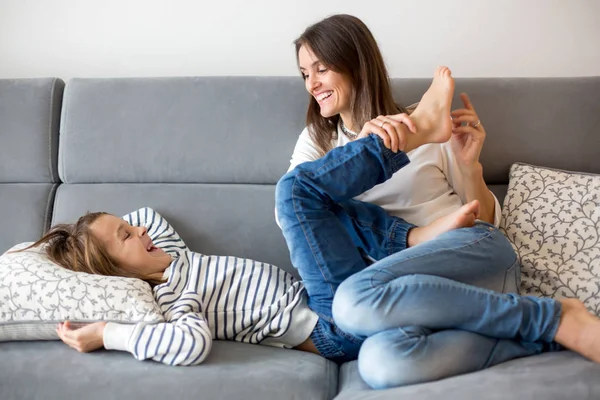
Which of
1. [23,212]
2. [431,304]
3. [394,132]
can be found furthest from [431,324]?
[23,212]

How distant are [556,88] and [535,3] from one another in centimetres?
46

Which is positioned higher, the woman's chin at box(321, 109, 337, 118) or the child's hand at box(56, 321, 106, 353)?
the woman's chin at box(321, 109, 337, 118)

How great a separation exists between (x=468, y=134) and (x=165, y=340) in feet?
3.21

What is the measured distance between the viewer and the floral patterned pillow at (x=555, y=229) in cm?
167

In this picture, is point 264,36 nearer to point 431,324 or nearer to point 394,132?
point 394,132

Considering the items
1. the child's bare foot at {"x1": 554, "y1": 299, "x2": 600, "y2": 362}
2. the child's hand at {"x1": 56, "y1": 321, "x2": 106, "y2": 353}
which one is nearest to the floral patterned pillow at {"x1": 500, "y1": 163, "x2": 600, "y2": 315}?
the child's bare foot at {"x1": 554, "y1": 299, "x2": 600, "y2": 362}

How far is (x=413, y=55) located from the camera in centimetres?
226

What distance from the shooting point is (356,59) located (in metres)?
1.79

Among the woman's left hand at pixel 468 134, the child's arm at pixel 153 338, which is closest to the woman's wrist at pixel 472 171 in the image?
the woman's left hand at pixel 468 134

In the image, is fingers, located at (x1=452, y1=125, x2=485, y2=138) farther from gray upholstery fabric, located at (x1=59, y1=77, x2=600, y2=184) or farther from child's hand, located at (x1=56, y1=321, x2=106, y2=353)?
child's hand, located at (x1=56, y1=321, x2=106, y2=353)

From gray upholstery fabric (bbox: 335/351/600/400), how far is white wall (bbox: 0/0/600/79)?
1240mm

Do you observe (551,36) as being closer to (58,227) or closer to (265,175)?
(265,175)

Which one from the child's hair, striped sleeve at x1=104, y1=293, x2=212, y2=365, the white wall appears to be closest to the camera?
striped sleeve at x1=104, y1=293, x2=212, y2=365

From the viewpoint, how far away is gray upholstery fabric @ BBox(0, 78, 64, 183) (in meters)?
2.02
